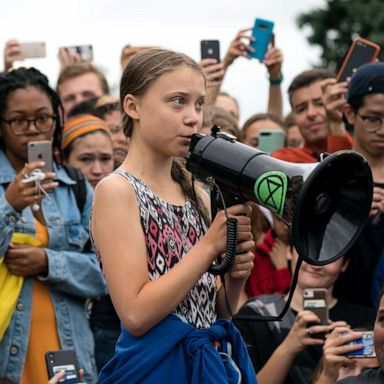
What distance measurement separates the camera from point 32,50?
7004 mm

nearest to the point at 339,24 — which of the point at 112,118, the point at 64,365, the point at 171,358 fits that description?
the point at 112,118

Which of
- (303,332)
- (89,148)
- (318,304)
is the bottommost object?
(303,332)

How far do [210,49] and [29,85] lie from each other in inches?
61.1

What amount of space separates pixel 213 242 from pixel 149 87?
0.59 m

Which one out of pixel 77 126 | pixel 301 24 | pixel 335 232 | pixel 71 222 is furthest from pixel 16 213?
pixel 301 24

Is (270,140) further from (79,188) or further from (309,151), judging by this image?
(79,188)

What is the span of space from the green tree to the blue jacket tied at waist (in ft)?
63.7

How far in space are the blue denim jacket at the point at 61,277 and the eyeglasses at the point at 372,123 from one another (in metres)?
1.52

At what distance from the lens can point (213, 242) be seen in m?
3.39

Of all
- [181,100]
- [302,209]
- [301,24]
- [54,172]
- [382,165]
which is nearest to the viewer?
[302,209]

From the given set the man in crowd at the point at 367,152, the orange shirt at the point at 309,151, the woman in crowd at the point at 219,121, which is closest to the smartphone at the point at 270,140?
the orange shirt at the point at 309,151

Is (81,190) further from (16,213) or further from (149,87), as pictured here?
(149,87)

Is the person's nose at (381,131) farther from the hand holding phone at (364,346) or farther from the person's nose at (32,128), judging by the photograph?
the person's nose at (32,128)

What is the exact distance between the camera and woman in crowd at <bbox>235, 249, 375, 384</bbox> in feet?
16.2
